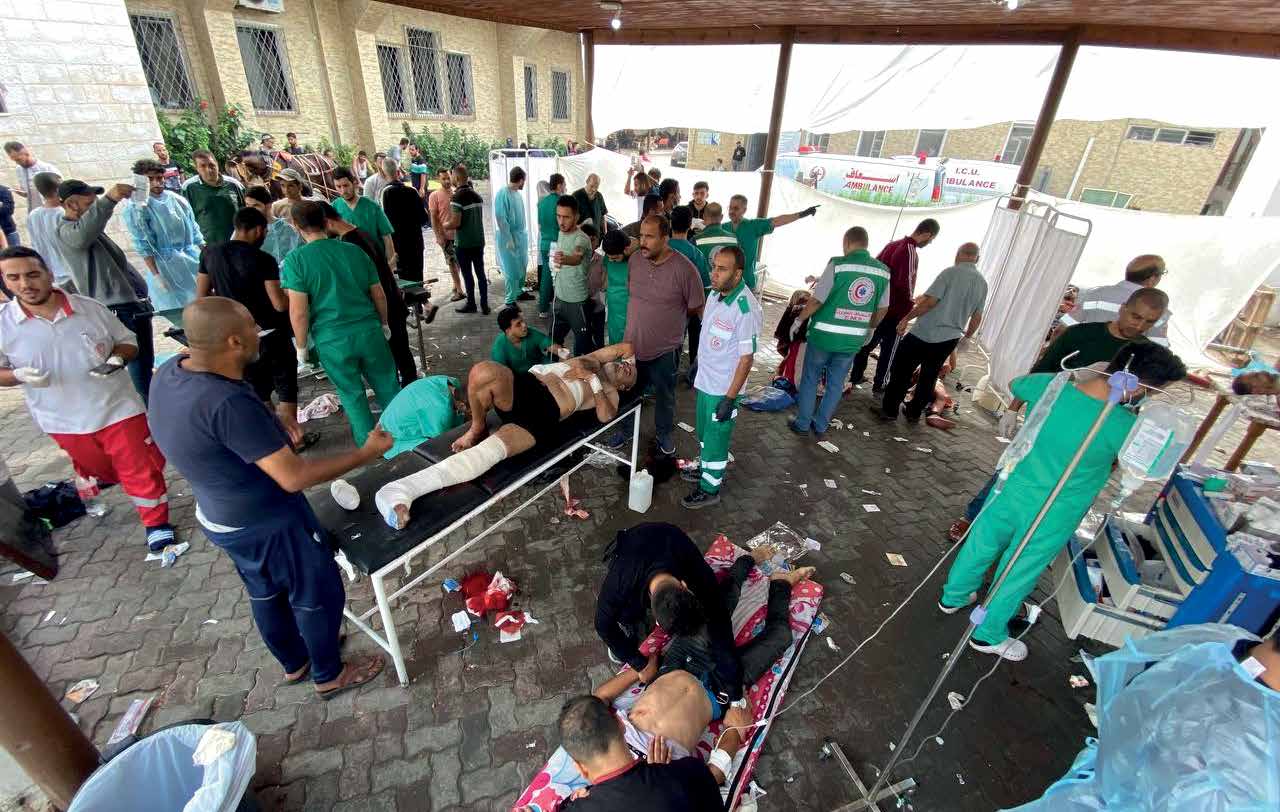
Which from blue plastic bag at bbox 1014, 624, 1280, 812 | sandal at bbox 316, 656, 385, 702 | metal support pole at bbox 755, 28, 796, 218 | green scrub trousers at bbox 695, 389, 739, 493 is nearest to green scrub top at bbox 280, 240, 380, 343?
sandal at bbox 316, 656, 385, 702

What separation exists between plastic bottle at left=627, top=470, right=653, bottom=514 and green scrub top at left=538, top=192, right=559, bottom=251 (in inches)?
166

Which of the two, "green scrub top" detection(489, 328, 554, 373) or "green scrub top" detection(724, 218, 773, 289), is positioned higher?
"green scrub top" detection(724, 218, 773, 289)

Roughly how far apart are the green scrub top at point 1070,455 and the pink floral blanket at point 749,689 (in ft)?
4.46

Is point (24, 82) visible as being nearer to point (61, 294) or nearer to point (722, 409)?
point (61, 294)

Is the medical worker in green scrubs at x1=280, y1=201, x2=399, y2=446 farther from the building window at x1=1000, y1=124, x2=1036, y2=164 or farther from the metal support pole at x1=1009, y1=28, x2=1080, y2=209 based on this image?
the building window at x1=1000, y1=124, x2=1036, y2=164

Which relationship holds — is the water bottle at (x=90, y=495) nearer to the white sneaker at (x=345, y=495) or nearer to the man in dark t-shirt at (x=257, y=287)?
the man in dark t-shirt at (x=257, y=287)

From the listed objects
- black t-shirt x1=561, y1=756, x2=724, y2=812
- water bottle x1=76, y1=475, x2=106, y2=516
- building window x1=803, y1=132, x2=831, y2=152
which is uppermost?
building window x1=803, y1=132, x2=831, y2=152

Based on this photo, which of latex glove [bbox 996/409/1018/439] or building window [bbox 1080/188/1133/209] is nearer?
latex glove [bbox 996/409/1018/439]

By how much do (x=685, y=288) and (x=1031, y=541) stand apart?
276cm

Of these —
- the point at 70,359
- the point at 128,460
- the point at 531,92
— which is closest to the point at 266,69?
the point at 531,92

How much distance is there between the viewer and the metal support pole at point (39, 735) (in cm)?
182

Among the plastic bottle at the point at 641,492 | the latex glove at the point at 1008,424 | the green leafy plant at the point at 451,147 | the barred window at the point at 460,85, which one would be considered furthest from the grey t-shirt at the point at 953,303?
the barred window at the point at 460,85

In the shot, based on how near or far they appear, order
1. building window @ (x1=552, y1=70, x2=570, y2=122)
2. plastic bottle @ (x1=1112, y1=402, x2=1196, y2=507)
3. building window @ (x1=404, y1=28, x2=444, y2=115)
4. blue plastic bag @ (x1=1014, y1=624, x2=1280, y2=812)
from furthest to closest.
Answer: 1. building window @ (x1=552, y1=70, x2=570, y2=122)
2. building window @ (x1=404, y1=28, x2=444, y2=115)
3. plastic bottle @ (x1=1112, y1=402, x2=1196, y2=507)
4. blue plastic bag @ (x1=1014, y1=624, x2=1280, y2=812)

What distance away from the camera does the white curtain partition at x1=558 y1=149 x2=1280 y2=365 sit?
5.99 meters
